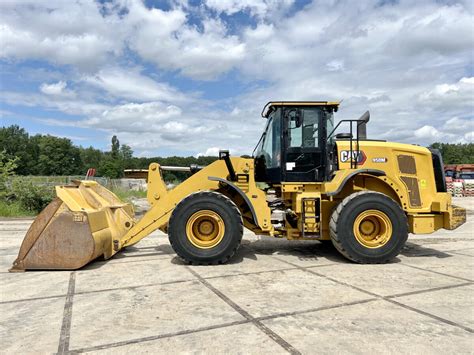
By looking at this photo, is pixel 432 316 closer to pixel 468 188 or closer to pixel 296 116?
pixel 296 116

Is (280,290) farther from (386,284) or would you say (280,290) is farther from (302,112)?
(302,112)

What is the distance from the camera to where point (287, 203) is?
6.82 m

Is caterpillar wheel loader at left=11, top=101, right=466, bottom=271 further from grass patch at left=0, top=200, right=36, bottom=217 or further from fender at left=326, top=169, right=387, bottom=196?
grass patch at left=0, top=200, right=36, bottom=217

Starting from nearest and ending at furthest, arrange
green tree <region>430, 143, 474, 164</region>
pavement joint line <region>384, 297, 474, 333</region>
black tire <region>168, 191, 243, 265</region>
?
pavement joint line <region>384, 297, 474, 333</region> < black tire <region>168, 191, 243, 265</region> < green tree <region>430, 143, 474, 164</region>

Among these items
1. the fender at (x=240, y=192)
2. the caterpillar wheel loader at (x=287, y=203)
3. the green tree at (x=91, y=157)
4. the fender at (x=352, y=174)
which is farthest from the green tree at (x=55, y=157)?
the fender at (x=352, y=174)

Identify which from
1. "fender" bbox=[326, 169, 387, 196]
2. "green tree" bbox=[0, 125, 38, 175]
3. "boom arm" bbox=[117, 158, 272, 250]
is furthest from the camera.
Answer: "green tree" bbox=[0, 125, 38, 175]

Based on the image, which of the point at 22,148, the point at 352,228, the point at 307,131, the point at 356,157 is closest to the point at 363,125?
the point at 356,157

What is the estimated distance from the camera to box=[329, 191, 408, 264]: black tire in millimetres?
5996

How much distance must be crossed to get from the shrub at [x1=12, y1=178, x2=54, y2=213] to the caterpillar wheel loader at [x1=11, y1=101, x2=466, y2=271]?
991 centimetres

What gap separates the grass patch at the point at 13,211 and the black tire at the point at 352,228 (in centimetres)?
1283

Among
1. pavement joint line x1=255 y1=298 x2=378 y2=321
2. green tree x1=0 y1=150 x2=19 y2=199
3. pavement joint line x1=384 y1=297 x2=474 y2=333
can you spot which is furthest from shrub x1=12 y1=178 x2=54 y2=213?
pavement joint line x1=384 y1=297 x2=474 y2=333

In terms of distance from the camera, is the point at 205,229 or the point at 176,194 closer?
the point at 205,229

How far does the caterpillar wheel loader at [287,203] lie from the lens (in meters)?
5.56

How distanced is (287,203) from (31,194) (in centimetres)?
1233
